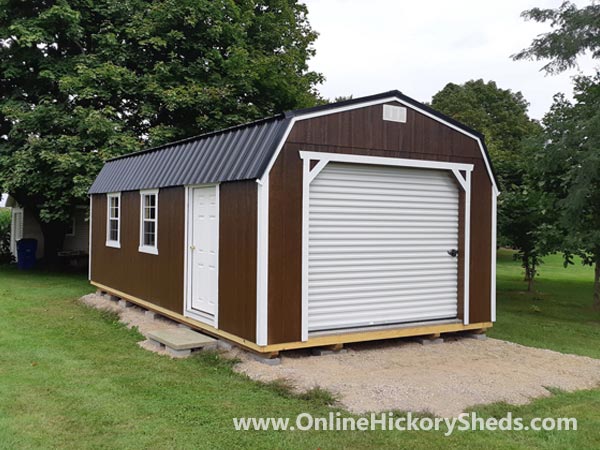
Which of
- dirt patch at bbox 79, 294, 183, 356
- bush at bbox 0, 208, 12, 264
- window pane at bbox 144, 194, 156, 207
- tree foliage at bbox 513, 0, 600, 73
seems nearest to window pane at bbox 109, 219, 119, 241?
dirt patch at bbox 79, 294, 183, 356

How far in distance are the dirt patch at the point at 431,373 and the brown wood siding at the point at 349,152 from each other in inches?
19.1

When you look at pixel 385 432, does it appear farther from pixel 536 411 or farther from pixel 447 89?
pixel 447 89

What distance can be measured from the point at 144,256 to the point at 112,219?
213 centimetres

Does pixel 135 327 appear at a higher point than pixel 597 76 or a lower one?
lower

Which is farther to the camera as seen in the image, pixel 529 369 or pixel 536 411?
pixel 529 369

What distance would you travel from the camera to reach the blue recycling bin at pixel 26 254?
16.9 metres

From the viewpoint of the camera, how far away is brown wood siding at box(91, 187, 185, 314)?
7820 millimetres

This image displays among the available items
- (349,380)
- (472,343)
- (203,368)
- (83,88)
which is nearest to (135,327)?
(203,368)

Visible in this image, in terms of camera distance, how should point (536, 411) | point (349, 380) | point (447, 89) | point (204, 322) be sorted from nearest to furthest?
point (536, 411) < point (349, 380) < point (204, 322) < point (447, 89)

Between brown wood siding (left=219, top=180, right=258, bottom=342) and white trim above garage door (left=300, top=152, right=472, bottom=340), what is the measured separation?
591 mm

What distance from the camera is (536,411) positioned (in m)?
4.64

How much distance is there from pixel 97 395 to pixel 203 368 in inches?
47.4

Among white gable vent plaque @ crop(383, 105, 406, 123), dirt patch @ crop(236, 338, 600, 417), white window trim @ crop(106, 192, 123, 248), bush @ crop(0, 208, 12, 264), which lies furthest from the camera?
bush @ crop(0, 208, 12, 264)

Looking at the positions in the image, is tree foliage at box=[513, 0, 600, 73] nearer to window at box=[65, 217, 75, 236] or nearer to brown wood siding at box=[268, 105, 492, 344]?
brown wood siding at box=[268, 105, 492, 344]
